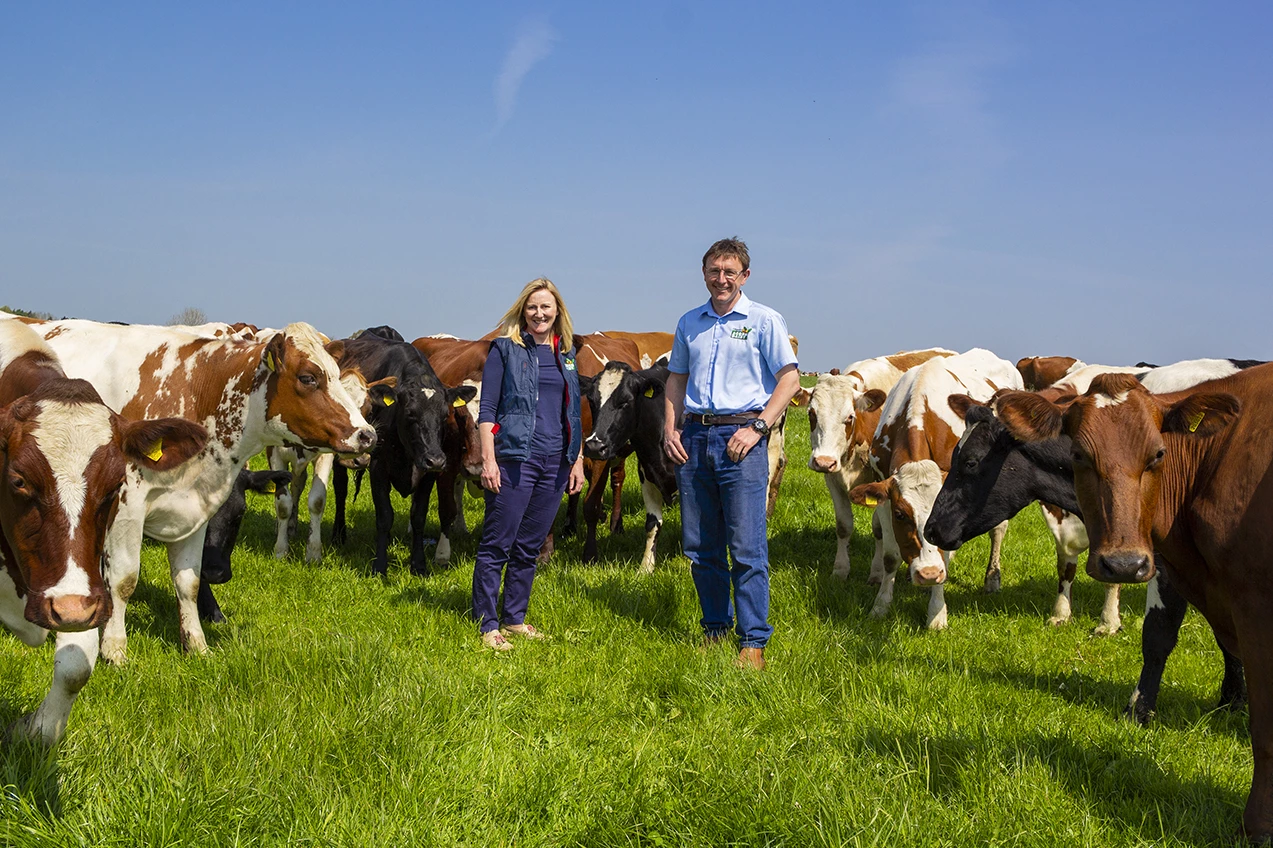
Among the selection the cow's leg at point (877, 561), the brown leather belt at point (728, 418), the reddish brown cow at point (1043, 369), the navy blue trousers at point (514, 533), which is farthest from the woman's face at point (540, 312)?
the reddish brown cow at point (1043, 369)

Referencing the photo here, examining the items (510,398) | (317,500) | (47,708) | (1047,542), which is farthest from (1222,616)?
(317,500)

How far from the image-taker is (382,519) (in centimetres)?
845

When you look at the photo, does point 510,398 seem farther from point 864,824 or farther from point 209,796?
point 864,824

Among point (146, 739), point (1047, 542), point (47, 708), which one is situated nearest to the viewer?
point (47, 708)

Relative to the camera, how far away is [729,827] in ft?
11.5

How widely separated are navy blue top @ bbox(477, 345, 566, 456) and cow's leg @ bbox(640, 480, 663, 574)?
2.62 metres

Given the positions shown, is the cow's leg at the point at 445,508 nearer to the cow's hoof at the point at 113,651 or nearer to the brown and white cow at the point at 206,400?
the brown and white cow at the point at 206,400

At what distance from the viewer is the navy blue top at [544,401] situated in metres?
6.18

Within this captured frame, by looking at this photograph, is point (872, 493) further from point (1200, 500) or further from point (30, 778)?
point (30, 778)

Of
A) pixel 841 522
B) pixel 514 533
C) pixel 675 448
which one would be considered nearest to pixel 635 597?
pixel 514 533

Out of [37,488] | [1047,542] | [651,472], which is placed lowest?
[1047,542]

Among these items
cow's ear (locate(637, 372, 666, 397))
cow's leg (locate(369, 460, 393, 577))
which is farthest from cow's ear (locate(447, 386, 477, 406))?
cow's ear (locate(637, 372, 666, 397))

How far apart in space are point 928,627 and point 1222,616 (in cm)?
301

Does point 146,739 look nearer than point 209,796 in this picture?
No
